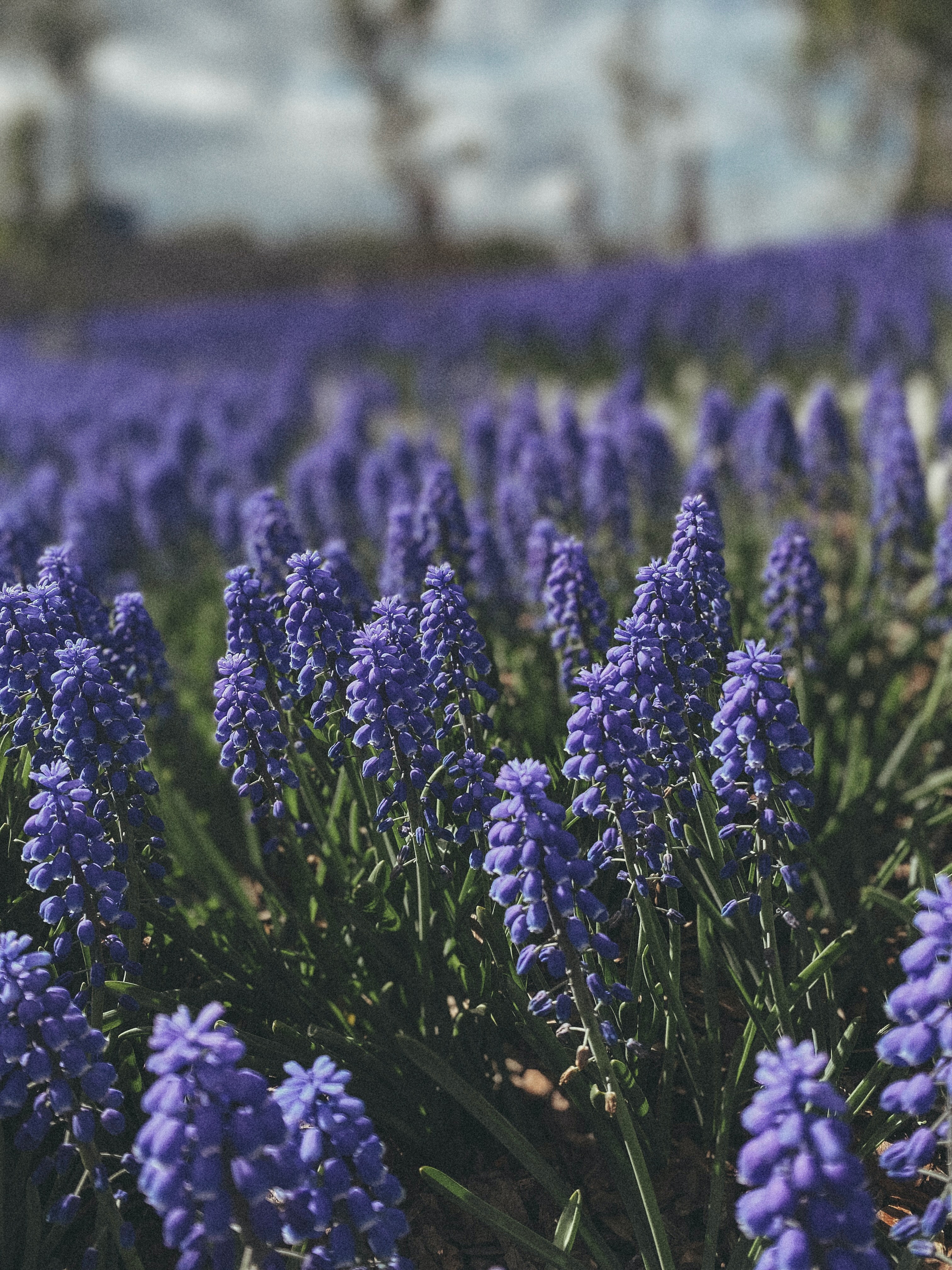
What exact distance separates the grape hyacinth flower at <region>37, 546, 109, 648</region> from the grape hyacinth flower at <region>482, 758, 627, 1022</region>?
2016 mm

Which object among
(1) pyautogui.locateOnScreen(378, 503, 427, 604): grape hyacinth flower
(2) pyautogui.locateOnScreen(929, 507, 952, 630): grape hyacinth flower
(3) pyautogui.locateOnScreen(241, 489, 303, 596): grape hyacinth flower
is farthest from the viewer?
(2) pyautogui.locateOnScreen(929, 507, 952, 630): grape hyacinth flower

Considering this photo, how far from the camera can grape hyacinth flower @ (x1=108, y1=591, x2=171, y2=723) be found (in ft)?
13.5

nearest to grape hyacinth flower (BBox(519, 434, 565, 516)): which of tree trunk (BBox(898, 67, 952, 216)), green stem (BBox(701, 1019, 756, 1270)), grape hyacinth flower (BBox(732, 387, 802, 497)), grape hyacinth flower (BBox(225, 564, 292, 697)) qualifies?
grape hyacinth flower (BBox(732, 387, 802, 497))

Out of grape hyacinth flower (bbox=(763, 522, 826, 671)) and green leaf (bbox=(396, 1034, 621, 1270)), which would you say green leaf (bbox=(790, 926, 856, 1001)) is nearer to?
green leaf (bbox=(396, 1034, 621, 1270))

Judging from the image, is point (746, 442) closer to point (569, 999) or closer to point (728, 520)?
point (728, 520)

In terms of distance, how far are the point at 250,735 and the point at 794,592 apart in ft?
8.43

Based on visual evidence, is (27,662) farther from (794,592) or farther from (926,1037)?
(794,592)

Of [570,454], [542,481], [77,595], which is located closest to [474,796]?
[77,595]

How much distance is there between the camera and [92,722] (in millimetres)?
3061

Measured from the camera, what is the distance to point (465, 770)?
123 inches

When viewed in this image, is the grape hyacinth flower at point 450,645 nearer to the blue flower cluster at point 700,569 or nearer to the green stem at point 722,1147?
the blue flower cluster at point 700,569

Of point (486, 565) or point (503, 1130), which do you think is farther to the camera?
point (486, 565)

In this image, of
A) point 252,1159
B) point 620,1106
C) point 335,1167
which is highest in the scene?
point 252,1159

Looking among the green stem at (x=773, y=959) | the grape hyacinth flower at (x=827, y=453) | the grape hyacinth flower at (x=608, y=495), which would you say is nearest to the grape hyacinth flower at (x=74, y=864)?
the green stem at (x=773, y=959)
